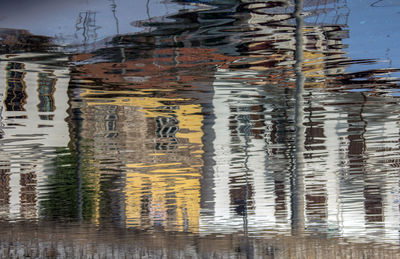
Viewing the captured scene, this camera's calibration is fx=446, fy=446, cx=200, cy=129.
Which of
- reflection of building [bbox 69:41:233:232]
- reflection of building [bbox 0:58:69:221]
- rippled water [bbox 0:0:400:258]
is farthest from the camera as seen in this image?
reflection of building [bbox 0:58:69:221]

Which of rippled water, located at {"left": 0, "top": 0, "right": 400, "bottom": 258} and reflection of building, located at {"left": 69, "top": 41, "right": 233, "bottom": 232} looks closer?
rippled water, located at {"left": 0, "top": 0, "right": 400, "bottom": 258}

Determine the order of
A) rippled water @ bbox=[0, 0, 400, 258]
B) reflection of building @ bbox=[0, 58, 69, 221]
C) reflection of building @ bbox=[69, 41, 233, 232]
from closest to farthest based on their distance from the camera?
rippled water @ bbox=[0, 0, 400, 258] < reflection of building @ bbox=[69, 41, 233, 232] < reflection of building @ bbox=[0, 58, 69, 221]

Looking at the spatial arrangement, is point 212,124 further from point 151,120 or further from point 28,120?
point 28,120

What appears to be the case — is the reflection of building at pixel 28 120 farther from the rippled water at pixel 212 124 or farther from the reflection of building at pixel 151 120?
the reflection of building at pixel 151 120

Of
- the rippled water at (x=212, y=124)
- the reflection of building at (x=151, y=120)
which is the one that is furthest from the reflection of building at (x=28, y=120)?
the reflection of building at (x=151, y=120)

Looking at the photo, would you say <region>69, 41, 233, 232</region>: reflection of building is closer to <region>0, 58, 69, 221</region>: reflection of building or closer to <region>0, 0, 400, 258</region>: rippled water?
<region>0, 0, 400, 258</region>: rippled water

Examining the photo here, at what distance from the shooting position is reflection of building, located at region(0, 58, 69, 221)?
349cm

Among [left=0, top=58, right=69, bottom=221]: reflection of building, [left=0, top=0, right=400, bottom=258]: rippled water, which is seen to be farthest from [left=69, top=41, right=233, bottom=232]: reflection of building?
[left=0, top=58, right=69, bottom=221]: reflection of building

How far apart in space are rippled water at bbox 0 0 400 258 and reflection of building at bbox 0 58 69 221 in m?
0.02

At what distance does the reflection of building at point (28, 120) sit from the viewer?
3486 mm

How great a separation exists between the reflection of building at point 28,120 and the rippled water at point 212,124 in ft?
0.06

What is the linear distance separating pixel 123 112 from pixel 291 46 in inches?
66.4

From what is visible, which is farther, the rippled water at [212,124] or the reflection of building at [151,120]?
the reflection of building at [151,120]

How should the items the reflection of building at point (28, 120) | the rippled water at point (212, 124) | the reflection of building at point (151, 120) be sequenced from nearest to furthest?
the rippled water at point (212, 124) < the reflection of building at point (151, 120) < the reflection of building at point (28, 120)
